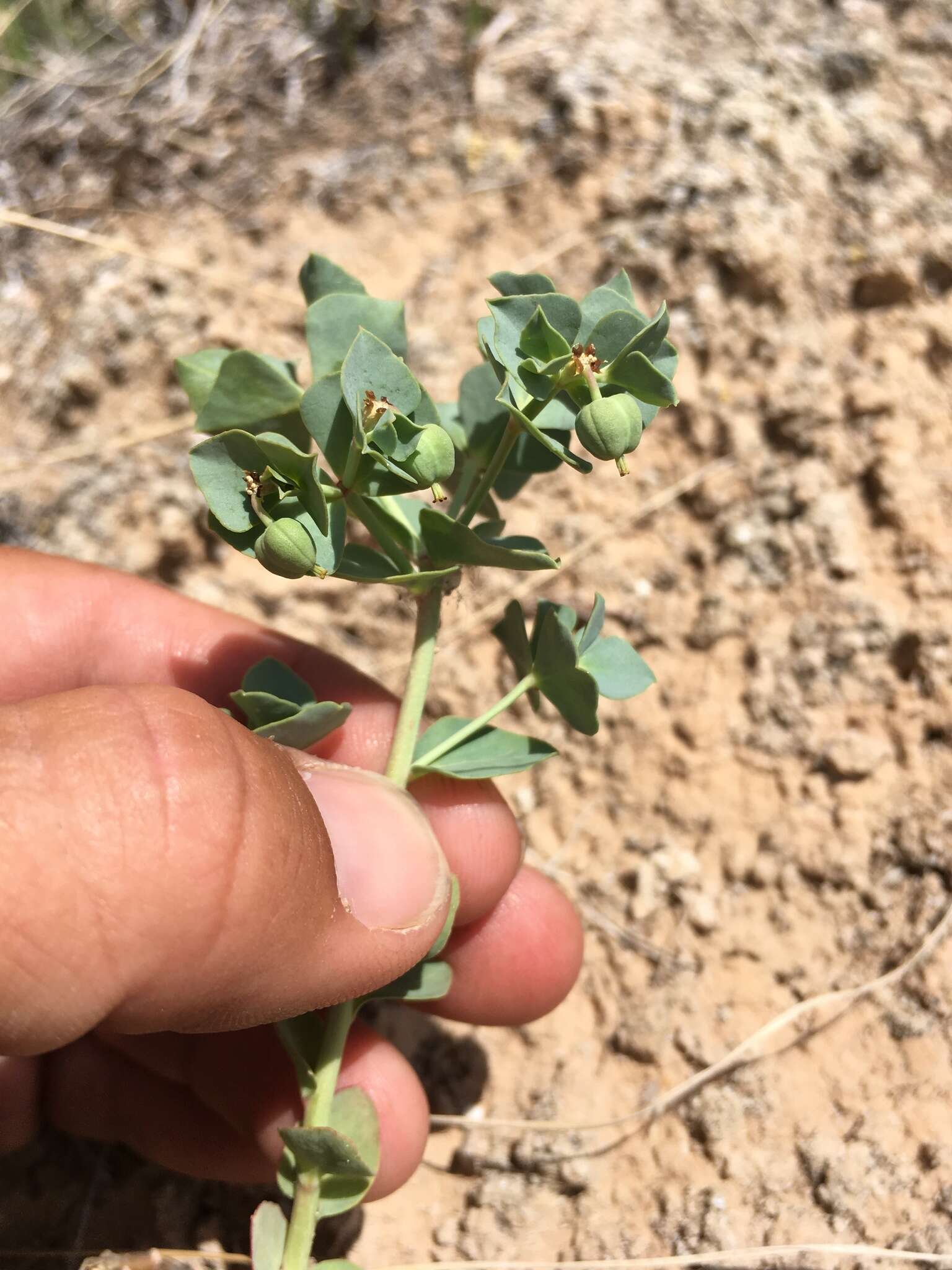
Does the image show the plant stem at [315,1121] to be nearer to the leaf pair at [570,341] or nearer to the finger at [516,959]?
the finger at [516,959]

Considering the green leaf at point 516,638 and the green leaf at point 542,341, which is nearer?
the green leaf at point 542,341

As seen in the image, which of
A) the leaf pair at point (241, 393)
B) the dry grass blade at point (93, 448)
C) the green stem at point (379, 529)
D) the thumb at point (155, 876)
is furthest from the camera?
the dry grass blade at point (93, 448)

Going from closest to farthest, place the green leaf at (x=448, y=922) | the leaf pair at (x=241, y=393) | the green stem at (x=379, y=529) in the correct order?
the leaf pair at (x=241, y=393) → the green stem at (x=379, y=529) → the green leaf at (x=448, y=922)

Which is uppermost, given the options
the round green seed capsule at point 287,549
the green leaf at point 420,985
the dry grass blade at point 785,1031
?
the round green seed capsule at point 287,549

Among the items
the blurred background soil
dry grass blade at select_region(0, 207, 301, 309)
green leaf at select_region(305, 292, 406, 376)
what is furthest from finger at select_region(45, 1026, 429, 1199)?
dry grass blade at select_region(0, 207, 301, 309)

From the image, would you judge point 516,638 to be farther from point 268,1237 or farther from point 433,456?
point 268,1237

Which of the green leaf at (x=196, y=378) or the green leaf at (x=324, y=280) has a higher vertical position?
the green leaf at (x=324, y=280)

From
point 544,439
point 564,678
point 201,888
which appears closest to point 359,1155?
point 201,888

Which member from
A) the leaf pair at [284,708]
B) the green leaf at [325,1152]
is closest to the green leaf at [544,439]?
the leaf pair at [284,708]
